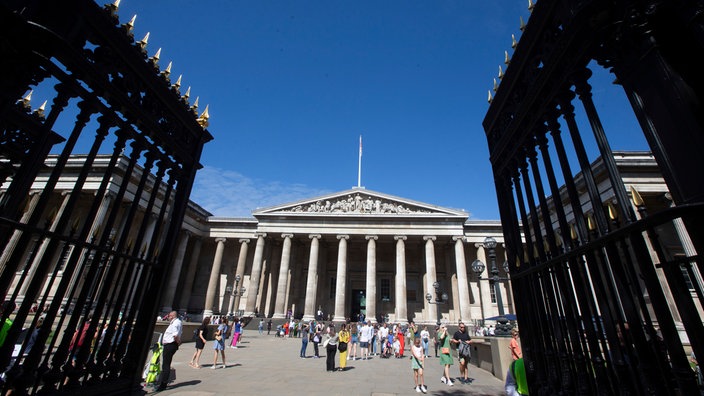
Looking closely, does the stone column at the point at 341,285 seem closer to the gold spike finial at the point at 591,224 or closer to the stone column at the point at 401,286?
the stone column at the point at 401,286

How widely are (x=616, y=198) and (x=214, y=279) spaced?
38.4 m

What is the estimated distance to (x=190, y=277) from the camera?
3631 cm

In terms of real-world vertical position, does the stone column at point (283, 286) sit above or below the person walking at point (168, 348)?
above

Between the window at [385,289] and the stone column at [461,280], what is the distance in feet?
27.9

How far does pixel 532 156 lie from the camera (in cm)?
380

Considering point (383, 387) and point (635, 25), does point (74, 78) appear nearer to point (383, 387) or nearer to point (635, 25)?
point (635, 25)

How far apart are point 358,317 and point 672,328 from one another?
3849 cm

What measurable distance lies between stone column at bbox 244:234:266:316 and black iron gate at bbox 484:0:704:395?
32.8 m

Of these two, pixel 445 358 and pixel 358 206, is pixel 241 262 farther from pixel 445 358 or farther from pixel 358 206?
pixel 445 358

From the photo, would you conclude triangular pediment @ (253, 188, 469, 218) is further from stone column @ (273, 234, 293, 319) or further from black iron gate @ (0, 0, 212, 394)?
black iron gate @ (0, 0, 212, 394)

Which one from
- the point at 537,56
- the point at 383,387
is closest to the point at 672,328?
the point at 537,56

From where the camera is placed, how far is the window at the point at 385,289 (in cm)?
3859

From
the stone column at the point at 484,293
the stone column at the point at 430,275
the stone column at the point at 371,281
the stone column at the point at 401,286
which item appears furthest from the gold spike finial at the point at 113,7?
the stone column at the point at 484,293

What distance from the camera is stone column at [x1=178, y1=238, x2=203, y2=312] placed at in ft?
116
